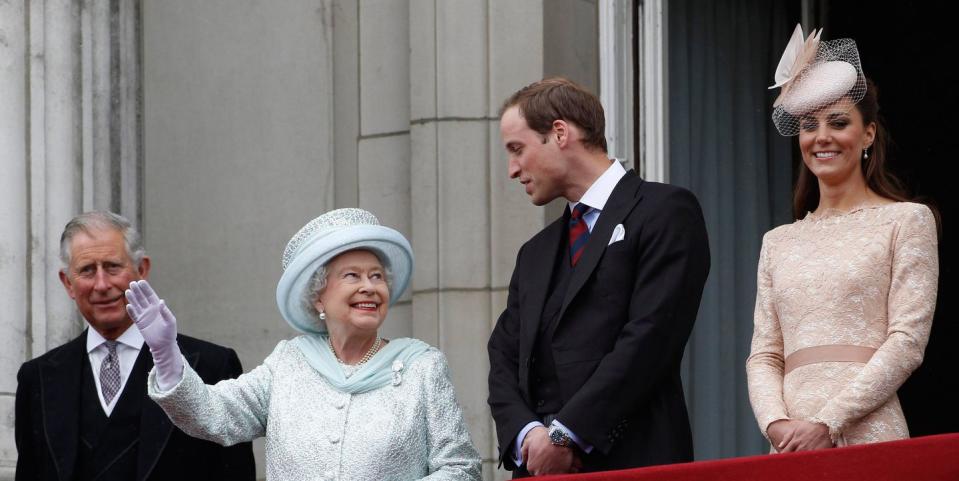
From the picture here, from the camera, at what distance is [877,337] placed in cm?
477

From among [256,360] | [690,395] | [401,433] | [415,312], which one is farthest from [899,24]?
[401,433]

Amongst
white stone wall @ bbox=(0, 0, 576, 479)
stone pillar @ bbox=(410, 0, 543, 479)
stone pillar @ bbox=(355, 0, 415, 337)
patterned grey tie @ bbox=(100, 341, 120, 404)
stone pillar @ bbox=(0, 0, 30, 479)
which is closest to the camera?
patterned grey tie @ bbox=(100, 341, 120, 404)

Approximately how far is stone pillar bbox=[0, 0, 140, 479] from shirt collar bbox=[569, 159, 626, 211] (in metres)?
2.37

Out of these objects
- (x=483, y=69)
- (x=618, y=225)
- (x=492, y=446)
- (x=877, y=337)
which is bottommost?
(x=492, y=446)

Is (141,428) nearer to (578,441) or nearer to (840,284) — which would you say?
(578,441)

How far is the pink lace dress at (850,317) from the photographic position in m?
4.65

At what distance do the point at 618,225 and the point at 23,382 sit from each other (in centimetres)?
195

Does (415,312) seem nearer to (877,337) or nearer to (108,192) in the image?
(108,192)

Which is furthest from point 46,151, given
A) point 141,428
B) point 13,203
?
point 141,428

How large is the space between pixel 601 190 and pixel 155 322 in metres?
1.27

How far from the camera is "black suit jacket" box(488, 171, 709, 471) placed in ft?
15.3

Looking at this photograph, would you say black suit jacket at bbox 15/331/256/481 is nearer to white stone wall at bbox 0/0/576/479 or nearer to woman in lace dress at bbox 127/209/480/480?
→ woman in lace dress at bbox 127/209/480/480

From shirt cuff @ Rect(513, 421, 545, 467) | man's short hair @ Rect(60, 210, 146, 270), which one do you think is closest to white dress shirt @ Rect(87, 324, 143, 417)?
man's short hair @ Rect(60, 210, 146, 270)

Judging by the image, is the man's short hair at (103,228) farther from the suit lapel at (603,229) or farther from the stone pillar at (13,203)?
the suit lapel at (603,229)
